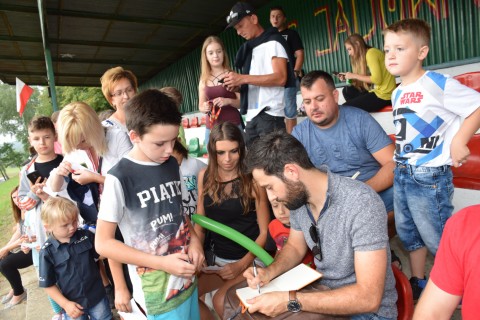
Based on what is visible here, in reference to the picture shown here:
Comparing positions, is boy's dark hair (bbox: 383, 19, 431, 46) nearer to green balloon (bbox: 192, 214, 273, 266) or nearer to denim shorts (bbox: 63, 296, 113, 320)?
green balloon (bbox: 192, 214, 273, 266)

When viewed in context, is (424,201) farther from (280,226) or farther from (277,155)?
(277,155)

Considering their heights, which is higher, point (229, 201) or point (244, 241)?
point (229, 201)

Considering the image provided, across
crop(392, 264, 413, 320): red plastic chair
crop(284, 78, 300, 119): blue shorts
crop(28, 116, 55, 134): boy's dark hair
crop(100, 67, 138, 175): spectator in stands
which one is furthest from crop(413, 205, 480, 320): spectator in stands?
crop(28, 116, 55, 134): boy's dark hair

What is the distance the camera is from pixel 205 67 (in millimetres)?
3625

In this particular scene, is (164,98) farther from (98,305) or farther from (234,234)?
(98,305)

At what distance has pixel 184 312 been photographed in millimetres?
1837

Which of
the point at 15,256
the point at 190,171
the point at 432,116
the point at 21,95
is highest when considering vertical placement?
the point at 21,95

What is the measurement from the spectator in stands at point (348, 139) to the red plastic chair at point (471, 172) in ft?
1.96

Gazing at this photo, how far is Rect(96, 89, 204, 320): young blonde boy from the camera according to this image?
162cm

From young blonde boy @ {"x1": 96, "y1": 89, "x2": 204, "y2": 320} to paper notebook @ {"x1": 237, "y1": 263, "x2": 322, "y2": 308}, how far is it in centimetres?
30

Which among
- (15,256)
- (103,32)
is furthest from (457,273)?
(103,32)

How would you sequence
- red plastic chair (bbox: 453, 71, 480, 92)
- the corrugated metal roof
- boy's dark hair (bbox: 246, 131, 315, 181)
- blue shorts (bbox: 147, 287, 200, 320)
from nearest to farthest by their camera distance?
boy's dark hair (bbox: 246, 131, 315, 181) → blue shorts (bbox: 147, 287, 200, 320) → red plastic chair (bbox: 453, 71, 480, 92) → the corrugated metal roof

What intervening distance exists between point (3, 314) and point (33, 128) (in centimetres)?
264

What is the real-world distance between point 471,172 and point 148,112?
257 centimetres
